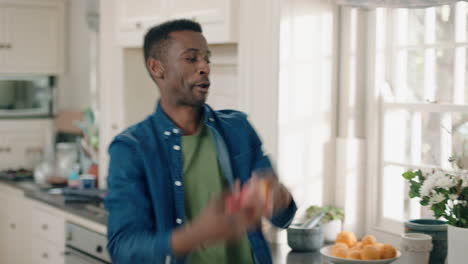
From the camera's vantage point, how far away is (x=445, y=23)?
271 cm

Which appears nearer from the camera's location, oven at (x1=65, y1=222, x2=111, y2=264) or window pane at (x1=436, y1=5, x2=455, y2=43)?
window pane at (x1=436, y1=5, x2=455, y2=43)

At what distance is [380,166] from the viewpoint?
2.98m

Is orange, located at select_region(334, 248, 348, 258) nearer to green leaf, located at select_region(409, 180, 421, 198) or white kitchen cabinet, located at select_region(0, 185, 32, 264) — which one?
green leaf, located at select_region(409, 180, 421, 198)

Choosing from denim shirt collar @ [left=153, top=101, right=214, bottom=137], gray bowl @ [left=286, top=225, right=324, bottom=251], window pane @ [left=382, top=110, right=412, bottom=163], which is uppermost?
denim shirt collar @ [left=153, top=101, right=214, bottom=137]

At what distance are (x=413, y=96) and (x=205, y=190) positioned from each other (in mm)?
1444

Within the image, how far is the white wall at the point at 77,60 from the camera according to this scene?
5277 mm

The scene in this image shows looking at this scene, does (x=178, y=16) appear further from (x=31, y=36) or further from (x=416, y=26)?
(x=31, y=36)

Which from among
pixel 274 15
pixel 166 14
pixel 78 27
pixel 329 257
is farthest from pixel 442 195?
pixel 78 27

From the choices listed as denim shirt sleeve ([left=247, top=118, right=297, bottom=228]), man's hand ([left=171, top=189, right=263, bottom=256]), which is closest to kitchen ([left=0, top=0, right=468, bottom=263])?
denim shirt sleeve ([left=247, top=118, right=297, bottom=228])

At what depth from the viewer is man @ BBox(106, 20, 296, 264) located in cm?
160

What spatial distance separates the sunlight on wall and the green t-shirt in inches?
42.7

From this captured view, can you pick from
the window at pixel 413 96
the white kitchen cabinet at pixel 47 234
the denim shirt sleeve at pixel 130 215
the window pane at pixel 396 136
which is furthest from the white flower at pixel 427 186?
the white kitchen cabinet at pixel 47 234

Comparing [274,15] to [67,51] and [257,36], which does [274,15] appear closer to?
[257,36]

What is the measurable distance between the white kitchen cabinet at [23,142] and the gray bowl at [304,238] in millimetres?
3066
